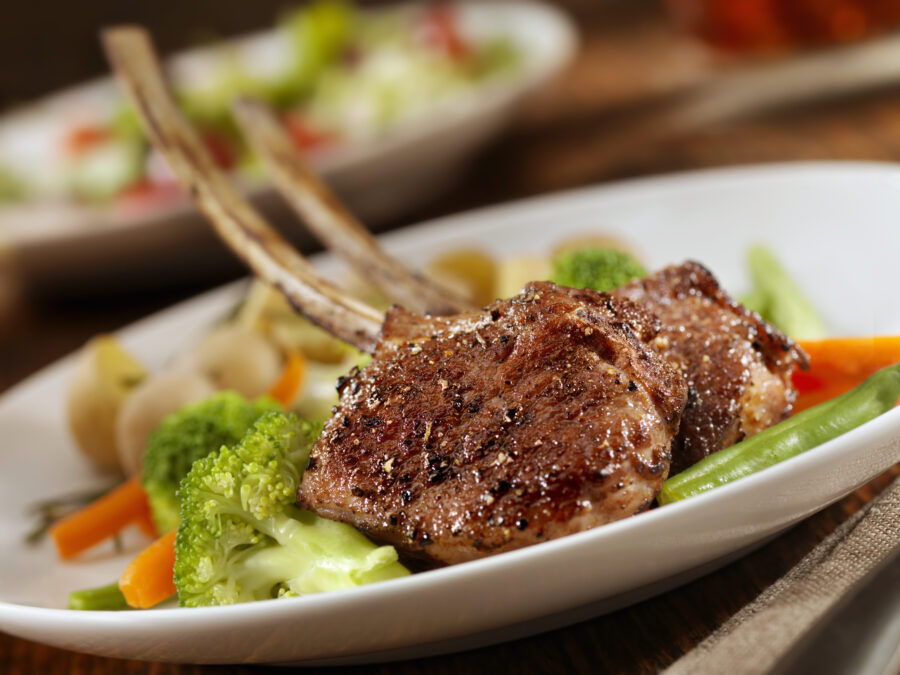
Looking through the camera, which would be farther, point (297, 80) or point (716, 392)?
point (297, 80)

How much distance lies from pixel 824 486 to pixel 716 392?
383 millimetres

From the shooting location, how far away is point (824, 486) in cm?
163

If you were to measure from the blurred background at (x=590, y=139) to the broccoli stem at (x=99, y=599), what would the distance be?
2.43 meters

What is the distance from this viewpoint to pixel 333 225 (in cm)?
288

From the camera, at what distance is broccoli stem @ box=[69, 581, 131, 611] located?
7.17 feet

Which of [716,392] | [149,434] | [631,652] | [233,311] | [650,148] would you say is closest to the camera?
[631,652]

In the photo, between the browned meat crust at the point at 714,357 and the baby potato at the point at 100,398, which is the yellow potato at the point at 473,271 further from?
the browned meat crust at the point at 714,357

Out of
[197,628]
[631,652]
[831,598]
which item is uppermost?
[831,598]

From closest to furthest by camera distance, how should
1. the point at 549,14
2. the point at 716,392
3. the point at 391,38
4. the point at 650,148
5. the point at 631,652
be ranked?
1. the point at 631,652
2. the point at 716,392
3. the point at 650,148
4. the point at 549,14
5. the point at 391,38

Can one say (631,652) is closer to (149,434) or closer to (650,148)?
(149,434)

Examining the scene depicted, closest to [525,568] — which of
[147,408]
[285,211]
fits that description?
[147,408]

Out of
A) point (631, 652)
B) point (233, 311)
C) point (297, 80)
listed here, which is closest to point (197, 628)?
point (631, 652)

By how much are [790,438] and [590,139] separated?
4.02 m

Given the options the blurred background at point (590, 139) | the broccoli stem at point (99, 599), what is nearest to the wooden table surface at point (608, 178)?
the blurred background at point (590, 139)
